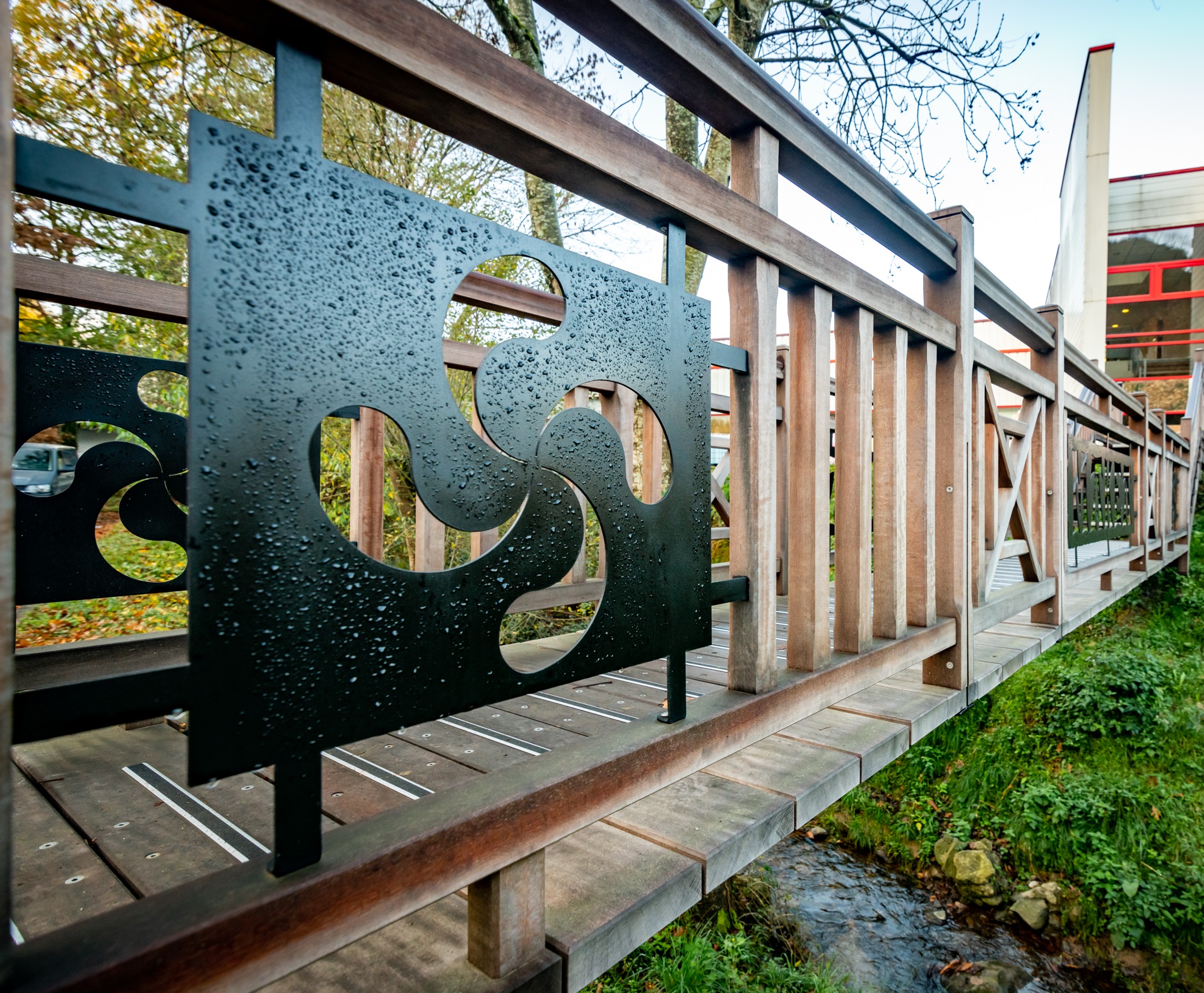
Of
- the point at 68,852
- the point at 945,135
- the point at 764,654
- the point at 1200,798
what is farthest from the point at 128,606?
the point at 1200,798

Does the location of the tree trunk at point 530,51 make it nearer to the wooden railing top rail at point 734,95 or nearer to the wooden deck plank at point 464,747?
the wooden railing top rail at point 734,95

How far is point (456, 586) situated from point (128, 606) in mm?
5114

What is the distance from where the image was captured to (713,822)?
1.29 meters

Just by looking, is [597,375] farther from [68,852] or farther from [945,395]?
[945,395]

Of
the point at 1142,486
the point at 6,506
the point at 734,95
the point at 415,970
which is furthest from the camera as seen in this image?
the point at 1142,486

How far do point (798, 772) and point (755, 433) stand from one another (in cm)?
78

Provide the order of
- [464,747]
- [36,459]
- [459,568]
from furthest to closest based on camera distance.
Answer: [36,459]
[464,747]
[459,568]

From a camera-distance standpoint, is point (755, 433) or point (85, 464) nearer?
point (755, 433)

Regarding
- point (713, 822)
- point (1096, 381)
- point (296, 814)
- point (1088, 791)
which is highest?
point (1096, 381)

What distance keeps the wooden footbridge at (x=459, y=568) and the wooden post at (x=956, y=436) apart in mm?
11

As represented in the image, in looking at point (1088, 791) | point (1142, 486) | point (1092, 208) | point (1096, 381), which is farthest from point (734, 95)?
point (1092, 208)

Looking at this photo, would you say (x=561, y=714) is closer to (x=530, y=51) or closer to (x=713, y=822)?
(x=713, y=822)

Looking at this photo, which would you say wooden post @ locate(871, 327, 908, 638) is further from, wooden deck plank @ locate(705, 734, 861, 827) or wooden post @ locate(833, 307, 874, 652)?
wooden deck plank @ locate(705, 734, 861, 827)

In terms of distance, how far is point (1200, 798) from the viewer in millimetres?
4141
